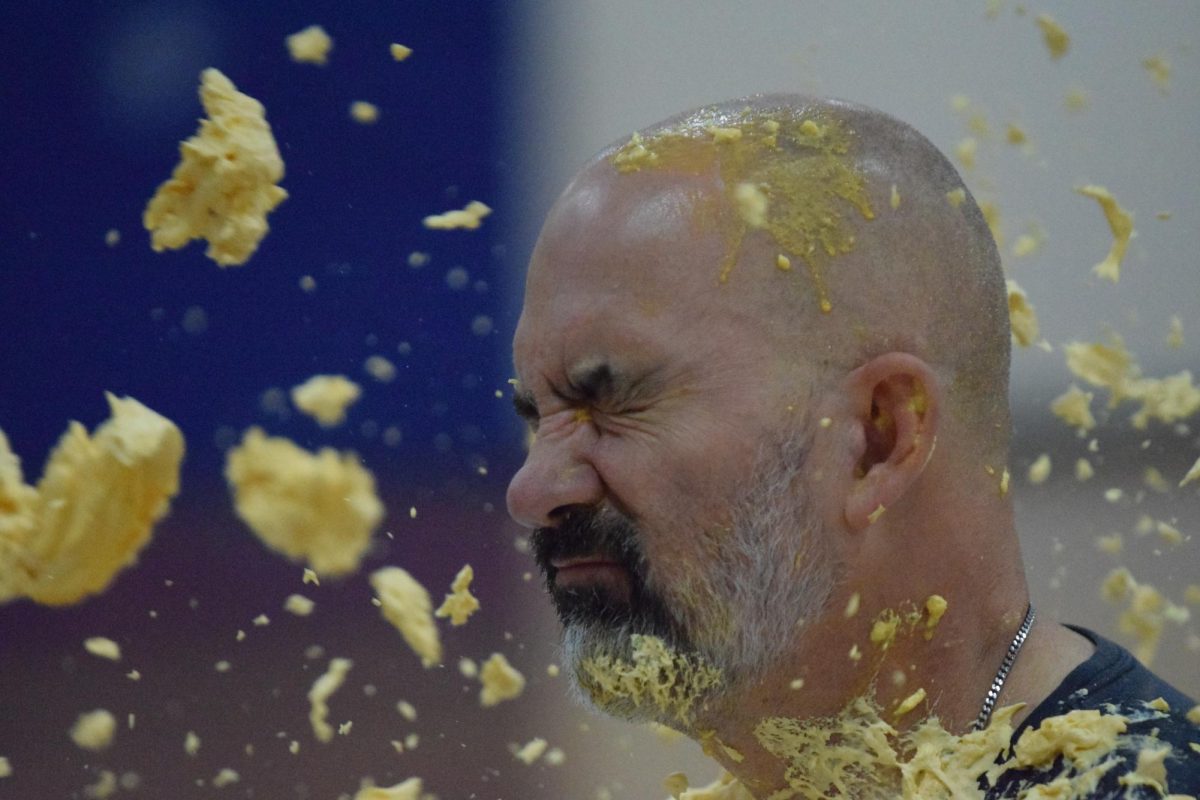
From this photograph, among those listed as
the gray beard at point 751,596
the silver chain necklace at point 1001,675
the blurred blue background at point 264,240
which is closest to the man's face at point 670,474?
the gray beard at point 751,596

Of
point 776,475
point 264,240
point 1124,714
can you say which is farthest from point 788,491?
point 264,240

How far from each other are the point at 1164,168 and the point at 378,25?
1257 millimetres

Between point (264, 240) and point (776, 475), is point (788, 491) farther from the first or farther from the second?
point (264, 240)

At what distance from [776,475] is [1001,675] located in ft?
0.82

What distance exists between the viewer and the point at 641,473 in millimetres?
1014

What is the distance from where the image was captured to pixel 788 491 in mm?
1007

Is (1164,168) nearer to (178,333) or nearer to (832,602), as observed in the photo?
(832,602)

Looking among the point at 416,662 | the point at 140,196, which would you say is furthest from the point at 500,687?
the point at 140,196

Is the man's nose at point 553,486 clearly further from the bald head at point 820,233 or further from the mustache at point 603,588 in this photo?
the bald head at point 820,233

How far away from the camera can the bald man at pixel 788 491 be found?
1.00 m

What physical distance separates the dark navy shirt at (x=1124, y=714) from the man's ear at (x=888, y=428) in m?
0.19

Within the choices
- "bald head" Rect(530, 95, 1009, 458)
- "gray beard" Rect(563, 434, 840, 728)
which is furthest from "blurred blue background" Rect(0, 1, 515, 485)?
"gray beard" Rect(563, 434, 840, 728)

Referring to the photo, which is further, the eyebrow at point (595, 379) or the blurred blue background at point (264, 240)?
the blurred blue background at point (264, 240)

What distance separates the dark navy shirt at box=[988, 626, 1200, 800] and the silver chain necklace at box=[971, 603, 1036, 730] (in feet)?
0.12
